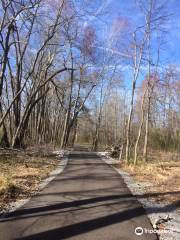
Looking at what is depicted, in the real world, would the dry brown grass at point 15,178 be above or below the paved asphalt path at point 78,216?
above

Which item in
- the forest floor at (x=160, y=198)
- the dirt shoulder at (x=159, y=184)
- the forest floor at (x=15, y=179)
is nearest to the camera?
the forest floor at (x=160, y=198)

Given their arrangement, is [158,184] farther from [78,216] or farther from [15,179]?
[78,216]

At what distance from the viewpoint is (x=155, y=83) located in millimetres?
25266

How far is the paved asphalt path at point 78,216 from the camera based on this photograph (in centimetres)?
691

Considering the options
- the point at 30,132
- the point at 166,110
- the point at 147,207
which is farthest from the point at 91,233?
the point at 166,110

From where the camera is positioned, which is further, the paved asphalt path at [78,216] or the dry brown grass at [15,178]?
the dry brown grass at [15,178]

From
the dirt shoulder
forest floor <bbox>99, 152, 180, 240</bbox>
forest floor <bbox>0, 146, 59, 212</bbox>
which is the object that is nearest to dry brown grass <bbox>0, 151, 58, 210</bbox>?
forest floor <bbox>0, 146, 59, 212</bbox>

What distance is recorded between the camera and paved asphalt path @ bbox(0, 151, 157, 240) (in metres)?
6.91

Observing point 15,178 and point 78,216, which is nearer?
point 78,216

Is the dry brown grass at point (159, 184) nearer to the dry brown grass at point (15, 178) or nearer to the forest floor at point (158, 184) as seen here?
the forest floor at point (158, 184)

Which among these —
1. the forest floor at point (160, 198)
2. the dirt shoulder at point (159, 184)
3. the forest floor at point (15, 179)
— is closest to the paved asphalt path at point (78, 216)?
the forest floor at point (160, 198)

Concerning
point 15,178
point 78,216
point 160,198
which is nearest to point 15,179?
point 15,178

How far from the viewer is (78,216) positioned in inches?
326

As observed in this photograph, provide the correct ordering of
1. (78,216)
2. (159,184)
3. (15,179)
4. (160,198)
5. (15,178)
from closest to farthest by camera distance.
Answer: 1. (78,216)
2. (160,198)
3. (15,179)
4. (15,178)
5. (159,184)
